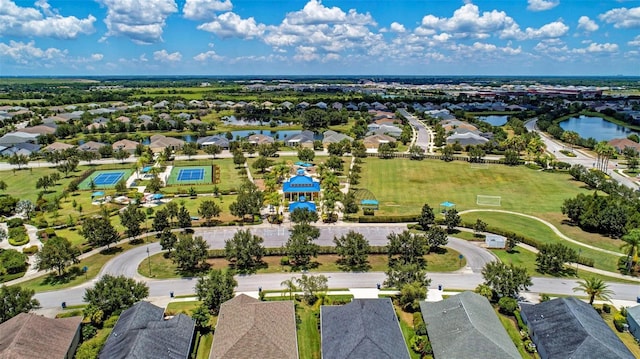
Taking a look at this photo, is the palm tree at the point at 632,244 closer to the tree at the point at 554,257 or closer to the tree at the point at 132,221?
the tree at the point at 554,257

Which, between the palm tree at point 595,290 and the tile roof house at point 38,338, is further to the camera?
the palm tree at point 595,290

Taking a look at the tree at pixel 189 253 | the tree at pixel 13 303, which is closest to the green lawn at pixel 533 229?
the tree at pixel 189 253

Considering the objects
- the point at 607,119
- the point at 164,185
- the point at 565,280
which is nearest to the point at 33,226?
the point at 164,185

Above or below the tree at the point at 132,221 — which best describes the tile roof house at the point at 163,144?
above

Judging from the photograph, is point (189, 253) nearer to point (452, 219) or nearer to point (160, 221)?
point (160, 221)

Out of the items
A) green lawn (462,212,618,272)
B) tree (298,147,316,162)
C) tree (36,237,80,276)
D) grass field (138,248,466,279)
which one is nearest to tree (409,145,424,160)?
tree (298,147,316,162)

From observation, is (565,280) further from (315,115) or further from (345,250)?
(315,115)

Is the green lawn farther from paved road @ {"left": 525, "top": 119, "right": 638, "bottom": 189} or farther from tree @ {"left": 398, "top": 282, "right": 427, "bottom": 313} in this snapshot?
paved road @ {"left": 525, "top": 119, "right": 638, "bottom": 189}
